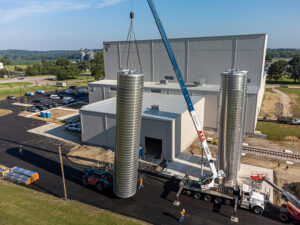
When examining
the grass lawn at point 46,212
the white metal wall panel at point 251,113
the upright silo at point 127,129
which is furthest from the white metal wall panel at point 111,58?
the grass lawn at point 46,212

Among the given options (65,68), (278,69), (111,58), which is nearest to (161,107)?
(111,58)

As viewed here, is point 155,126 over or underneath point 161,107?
underneath

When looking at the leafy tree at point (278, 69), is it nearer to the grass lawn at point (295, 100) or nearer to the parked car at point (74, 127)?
the grass lawn at point (295, 100)

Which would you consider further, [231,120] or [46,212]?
[231,120]

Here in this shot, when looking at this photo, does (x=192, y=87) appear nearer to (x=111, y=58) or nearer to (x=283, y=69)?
(x=111, y=58)

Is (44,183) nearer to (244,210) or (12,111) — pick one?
(244,210)

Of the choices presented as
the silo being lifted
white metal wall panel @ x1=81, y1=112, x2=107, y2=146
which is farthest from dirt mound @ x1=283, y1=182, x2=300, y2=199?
white metal wall panel @ x1=81, y1=112, x2=107, y2=146
